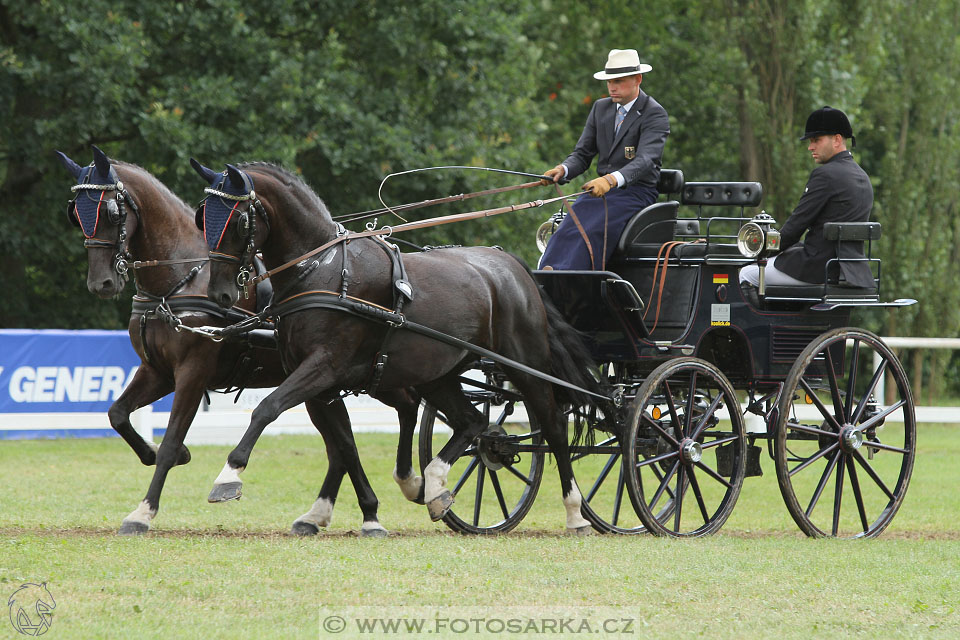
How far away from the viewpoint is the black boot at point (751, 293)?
816 cm

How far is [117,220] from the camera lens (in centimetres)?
721

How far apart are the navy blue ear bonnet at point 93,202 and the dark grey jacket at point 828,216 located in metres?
4.06

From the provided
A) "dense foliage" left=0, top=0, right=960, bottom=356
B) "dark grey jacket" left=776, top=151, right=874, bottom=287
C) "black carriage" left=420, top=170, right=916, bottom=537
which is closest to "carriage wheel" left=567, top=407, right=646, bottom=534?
"black carriage" left=420, top=170, right=916, bottom=537

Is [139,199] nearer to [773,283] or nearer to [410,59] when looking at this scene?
[773,283]

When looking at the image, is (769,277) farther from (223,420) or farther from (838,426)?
(223,420)

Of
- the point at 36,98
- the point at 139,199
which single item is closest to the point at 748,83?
the point at 36,98

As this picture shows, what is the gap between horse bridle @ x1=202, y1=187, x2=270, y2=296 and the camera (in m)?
6.59

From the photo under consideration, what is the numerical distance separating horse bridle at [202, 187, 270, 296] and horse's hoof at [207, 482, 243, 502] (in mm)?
1055

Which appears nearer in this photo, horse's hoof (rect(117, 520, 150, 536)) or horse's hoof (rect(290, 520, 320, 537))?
horse's hoof (rect(117, 520, 150, 536))

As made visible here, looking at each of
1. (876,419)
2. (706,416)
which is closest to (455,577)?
(706,416)

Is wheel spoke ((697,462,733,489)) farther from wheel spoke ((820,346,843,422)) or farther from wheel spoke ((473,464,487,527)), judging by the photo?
wheel spoke ((473,464,487,527))

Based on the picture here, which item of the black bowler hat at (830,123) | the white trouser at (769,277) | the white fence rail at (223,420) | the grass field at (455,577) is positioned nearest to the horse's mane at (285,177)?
the grass field at (455,577)

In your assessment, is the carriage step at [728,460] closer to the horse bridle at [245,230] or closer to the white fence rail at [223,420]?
the horse bridle at [245,230]

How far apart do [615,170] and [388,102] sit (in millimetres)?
9206
